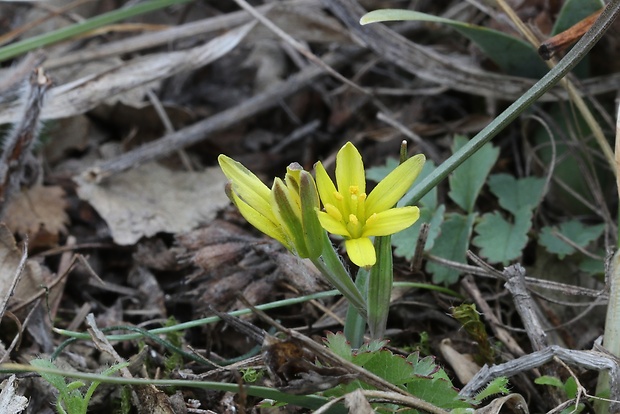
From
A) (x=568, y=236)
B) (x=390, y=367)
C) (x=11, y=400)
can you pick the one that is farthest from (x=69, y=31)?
(x=568, y=236)

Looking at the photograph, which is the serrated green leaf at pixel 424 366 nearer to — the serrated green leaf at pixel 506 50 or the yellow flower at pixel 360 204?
the yellow flower at pixel 360 204

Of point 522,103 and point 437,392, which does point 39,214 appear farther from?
point 522,103

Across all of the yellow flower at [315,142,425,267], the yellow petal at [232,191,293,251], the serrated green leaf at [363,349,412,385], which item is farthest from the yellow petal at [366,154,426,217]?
the serrated green leaf at [363,349,412,385]

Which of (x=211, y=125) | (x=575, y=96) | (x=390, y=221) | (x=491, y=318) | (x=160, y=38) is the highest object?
(x=160, y=38)

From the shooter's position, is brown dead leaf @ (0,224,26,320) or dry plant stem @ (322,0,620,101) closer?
brown dead leaf @ (0,224,26,320)

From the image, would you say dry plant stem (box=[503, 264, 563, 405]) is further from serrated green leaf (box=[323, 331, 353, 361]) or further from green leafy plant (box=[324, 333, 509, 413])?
serrated green leaf (box=[323, 331, 353, 361])

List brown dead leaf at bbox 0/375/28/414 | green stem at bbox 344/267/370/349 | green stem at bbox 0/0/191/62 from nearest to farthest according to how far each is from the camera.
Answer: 1. brown dead leaf at bbox 0/375/28/414
2. green stem at bbox 344/267/370/349
3. green stem at bbox 0/0/191/62

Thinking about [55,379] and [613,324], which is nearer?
[55,379]
